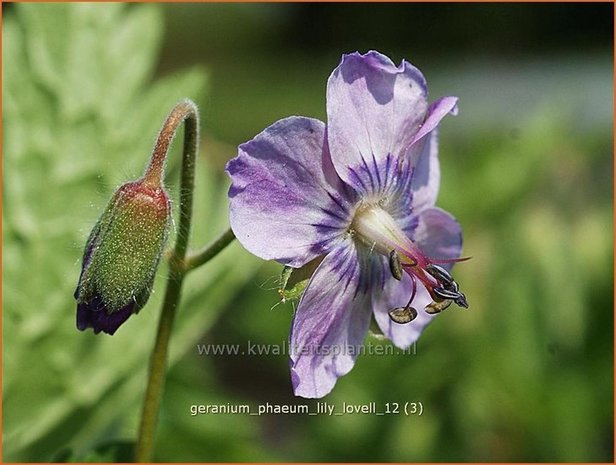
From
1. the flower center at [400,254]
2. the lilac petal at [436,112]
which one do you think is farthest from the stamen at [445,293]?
the lilac petal at [436,112]

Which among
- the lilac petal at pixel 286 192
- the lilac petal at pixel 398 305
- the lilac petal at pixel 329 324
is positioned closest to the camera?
the lilac petal at pixel 286 192

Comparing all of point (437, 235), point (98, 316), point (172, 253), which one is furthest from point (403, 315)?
point (98, 316)

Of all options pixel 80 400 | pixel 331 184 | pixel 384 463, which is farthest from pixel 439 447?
pixel 331 184

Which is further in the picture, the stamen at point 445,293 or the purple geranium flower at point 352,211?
the stamen at point 445,293

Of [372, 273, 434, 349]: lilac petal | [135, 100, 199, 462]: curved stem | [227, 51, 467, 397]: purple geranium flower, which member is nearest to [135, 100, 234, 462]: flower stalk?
[135, 100, 199, 462]: curved stem

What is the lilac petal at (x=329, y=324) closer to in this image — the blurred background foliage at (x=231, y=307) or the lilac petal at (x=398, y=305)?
the lilac petal at (x=398, y=305)

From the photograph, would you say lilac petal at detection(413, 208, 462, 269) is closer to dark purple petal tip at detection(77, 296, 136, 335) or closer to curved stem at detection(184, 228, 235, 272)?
curved stem at detection(184, 228, 235, 272)

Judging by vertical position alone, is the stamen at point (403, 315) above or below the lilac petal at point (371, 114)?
below
